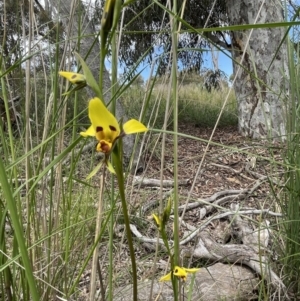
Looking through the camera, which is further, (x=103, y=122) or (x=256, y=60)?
(x=256, y=60)

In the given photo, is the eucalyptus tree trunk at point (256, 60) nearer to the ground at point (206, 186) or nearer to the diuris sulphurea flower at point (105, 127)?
the ground at point (206, 186)

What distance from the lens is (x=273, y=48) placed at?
3055 mm

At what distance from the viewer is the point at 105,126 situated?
32 cm

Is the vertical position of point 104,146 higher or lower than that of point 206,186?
higher

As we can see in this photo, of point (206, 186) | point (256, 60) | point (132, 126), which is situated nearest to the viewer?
point (132, 126)

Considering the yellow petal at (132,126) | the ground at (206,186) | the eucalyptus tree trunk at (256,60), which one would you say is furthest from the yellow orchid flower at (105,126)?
the eucalyptus tree trunk at (256,60)

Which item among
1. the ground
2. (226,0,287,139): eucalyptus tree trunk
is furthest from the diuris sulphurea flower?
(226,0,287,139): eucalyptus tree trunk

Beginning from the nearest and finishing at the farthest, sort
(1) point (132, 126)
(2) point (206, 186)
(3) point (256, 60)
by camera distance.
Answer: (1) point (132, 126) < (2) point (206, 186) < (3) point (256, 60)

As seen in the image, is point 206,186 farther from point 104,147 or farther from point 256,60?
point 104,147

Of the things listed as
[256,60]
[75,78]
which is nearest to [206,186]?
[256,60]

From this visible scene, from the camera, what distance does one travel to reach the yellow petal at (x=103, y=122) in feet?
1.02

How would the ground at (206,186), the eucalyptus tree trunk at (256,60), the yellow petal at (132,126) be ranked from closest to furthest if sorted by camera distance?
the yellow petal at (132,126) < the ground at (206,186) < the eucalyptus tree trunk at (256,60)

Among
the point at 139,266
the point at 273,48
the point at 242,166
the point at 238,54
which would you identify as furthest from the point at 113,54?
the point at 238,54

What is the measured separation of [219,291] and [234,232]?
0.48 m
